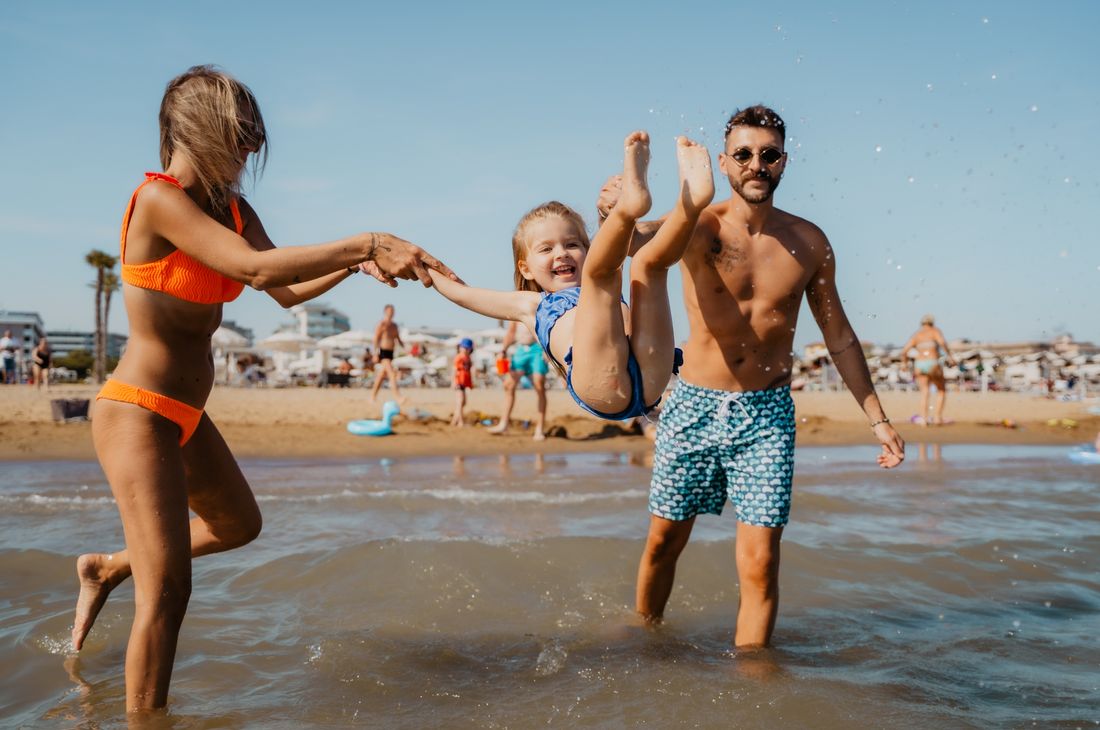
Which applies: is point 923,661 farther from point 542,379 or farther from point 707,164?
point 542,379

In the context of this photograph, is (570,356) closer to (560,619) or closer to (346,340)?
(560,619)

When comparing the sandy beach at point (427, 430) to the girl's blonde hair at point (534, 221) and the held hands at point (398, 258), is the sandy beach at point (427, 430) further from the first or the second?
the held hands at point (398, 258)

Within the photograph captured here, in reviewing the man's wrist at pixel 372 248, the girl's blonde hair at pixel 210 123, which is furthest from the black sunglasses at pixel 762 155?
the girl's blonde hair at pixel 210 123

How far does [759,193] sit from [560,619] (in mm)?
2507

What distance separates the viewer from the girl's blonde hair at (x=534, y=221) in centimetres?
378

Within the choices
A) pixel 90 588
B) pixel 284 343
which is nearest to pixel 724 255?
pixel 90 588

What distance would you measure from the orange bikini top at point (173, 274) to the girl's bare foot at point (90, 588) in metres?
1.40

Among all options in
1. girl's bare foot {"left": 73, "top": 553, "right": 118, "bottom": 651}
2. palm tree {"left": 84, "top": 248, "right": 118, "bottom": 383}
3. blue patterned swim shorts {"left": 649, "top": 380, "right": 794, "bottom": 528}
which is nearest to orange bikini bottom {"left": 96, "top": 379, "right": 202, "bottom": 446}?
girl's bare foot {"left": 73, "top": 553, "right": 118, "bottom": 651}

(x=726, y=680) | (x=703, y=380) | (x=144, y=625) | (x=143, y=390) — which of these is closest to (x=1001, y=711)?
(x=726, y=680)

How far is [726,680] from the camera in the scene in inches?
139

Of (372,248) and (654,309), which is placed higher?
(372,248)

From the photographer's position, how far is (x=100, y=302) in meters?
43.9

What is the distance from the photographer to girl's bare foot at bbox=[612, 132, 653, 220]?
2.85m

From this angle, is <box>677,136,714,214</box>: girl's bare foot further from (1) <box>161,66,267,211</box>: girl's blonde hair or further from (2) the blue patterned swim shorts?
(1) <box>161,66,267,211</box>: girl's blonde hair
